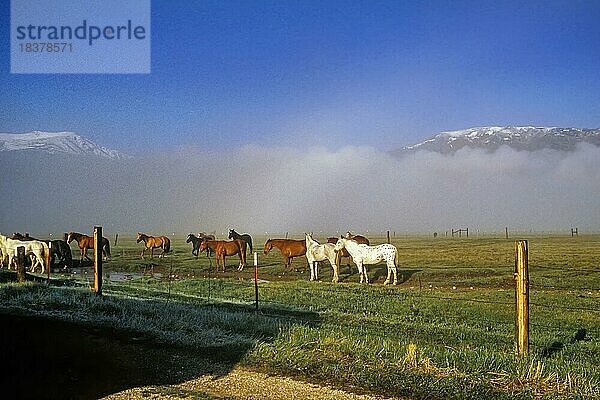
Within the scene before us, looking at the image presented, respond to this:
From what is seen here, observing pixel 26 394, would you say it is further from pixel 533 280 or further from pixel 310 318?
pixel 533 280

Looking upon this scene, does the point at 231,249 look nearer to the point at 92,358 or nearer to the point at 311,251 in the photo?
the point at 311,251

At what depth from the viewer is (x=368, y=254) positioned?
101ft

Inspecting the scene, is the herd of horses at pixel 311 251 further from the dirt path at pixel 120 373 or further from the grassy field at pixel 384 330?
the dirt path at pixel 120 373

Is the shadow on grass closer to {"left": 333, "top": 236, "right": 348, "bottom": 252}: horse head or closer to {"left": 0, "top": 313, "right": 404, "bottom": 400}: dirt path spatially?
{"left": 0, "top": 313, "right": 404, "bottom": 400}: dirt path

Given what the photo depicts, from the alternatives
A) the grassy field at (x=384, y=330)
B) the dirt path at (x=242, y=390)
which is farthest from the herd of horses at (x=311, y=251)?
the dirt path at (x=242, y=390)

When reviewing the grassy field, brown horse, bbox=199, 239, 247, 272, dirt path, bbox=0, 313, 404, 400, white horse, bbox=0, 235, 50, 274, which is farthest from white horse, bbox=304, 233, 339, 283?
dirt path, bbox=0, 313, 404, 400

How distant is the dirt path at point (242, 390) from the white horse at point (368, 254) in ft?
67.7

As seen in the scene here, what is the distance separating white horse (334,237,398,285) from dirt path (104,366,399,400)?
2062 centimetres

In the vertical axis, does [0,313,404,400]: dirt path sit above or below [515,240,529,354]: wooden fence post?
below

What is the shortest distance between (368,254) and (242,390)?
22.4m

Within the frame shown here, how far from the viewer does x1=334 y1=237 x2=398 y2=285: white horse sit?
29803mm

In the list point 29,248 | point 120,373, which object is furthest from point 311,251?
point 120,373

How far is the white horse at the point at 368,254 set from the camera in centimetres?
2980

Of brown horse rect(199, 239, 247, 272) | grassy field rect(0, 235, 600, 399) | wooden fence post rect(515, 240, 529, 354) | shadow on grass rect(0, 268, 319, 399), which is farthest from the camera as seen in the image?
brown horse rect(199, 239, 247, 272)
